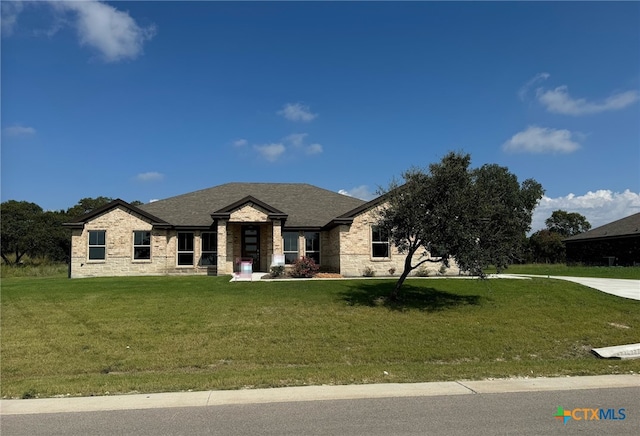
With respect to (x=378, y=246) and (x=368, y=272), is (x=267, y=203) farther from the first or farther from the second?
(x=368, y=272)

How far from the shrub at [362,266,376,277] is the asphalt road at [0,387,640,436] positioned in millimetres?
17398

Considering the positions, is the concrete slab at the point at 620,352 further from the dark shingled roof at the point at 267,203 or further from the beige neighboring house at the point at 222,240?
the dark shingled roof at the point at 267,203

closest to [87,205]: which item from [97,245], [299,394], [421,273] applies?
[97,245]

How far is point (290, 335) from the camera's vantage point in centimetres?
1265

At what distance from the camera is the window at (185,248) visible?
2761cm

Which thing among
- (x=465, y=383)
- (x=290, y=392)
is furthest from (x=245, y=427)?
(x=465, y=383)

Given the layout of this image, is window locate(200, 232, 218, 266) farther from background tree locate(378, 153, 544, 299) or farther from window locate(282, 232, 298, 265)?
background tree locate(378, 153, 544, 299)

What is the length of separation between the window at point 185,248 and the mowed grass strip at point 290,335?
26.7 feet

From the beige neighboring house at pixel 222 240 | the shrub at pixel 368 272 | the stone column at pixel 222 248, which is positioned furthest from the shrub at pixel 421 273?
the stone column at pixel 222 248

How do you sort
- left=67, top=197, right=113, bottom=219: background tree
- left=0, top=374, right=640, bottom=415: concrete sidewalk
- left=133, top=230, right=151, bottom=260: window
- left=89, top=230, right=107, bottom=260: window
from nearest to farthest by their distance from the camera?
left=0, top=374, right=640, bottom=415: concrete sidewalk → left=89, top=230, right=107, bottom=260: window → left=133, top=230, right=151, bottom=260: window → left=67, top=197, right=113, bottom=219: background tree

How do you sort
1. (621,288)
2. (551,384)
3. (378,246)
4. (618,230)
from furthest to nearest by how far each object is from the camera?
(618,230) < (378,246) < (621,288) < (551,384)

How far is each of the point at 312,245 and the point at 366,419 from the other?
869 inches

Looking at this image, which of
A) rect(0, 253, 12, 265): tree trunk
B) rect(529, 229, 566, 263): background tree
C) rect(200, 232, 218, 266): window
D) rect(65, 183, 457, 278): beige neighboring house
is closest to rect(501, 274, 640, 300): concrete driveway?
rect(65, 183, 457, 278): beige neighboring house

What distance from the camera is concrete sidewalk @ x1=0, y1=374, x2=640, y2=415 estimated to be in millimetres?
7145
